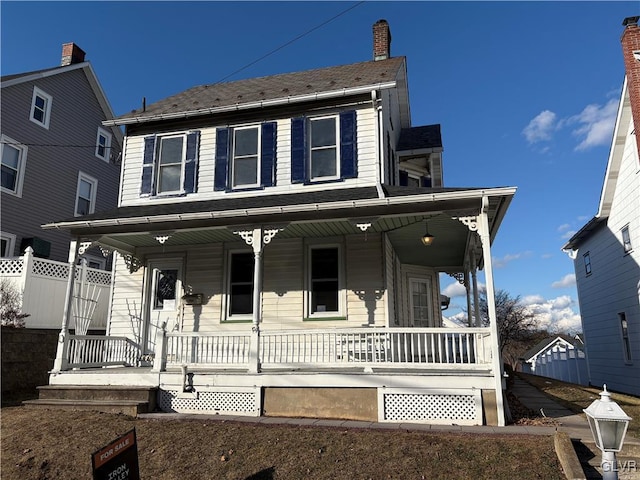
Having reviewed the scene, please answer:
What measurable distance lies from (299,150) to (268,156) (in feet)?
2.55

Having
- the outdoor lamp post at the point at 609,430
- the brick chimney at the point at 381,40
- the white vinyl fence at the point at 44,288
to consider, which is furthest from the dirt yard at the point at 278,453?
the brick chimney at the point at 381,40

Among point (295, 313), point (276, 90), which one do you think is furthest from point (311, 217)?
point (276, 90)

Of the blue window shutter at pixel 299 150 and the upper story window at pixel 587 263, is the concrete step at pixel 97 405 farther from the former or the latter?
the upper story window at pixel 587 263

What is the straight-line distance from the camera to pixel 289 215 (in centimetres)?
899

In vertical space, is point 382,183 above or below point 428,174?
below

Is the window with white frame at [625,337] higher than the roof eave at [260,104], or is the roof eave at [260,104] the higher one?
the roof eave at [260,104]

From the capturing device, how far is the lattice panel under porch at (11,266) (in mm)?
Answer: 12734

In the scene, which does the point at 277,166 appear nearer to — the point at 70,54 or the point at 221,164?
the point at 221,164

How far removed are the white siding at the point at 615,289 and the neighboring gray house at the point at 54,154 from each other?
1806cm

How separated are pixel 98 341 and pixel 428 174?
426 inches

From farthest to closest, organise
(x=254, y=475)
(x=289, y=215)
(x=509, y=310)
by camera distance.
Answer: (x=509, y=310) < (x=289, y=215) < (x=254, y=475)

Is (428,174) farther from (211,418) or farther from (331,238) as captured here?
(211,418)

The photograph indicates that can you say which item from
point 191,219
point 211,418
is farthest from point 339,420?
point 191,219

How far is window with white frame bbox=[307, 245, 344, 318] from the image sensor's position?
33.2 ft
